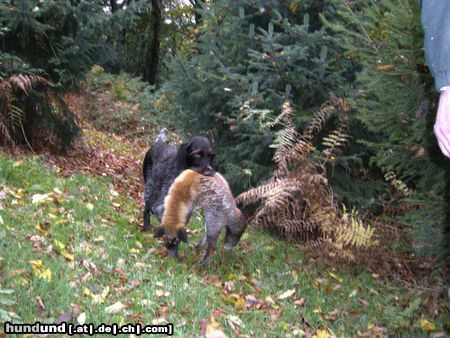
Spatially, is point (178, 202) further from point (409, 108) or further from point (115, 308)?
point (409, 108)

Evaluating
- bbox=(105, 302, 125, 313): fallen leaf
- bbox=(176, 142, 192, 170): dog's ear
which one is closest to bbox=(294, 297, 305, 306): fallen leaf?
bbox=(176, 142, 192, 170): dog's ear

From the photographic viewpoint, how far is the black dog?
587 centimetres

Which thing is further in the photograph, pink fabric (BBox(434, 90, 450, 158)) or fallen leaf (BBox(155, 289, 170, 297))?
fallen leaf (BBox(155, 289, 170, 297))

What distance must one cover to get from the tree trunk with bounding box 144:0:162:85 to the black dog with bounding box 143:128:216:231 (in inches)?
667

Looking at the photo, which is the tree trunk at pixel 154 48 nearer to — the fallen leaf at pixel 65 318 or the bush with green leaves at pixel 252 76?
the bush with green leaves at pixel 252 76

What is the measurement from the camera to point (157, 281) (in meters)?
5.10

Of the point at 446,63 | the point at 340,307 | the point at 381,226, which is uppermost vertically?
the point at 446,63

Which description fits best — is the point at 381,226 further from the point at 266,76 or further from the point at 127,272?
the point at 127,272

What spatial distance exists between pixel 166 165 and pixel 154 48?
60.5 feet

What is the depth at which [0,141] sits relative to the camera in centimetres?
903

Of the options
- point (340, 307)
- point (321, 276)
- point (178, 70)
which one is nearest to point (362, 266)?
point (321, 276)

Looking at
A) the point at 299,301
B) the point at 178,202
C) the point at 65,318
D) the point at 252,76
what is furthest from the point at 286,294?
the point at 252,76

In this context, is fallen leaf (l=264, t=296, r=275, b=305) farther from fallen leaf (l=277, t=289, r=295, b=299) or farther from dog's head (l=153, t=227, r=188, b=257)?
dog's head (l=153, t=227, r=188, b=257)

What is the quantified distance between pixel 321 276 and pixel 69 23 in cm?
599
